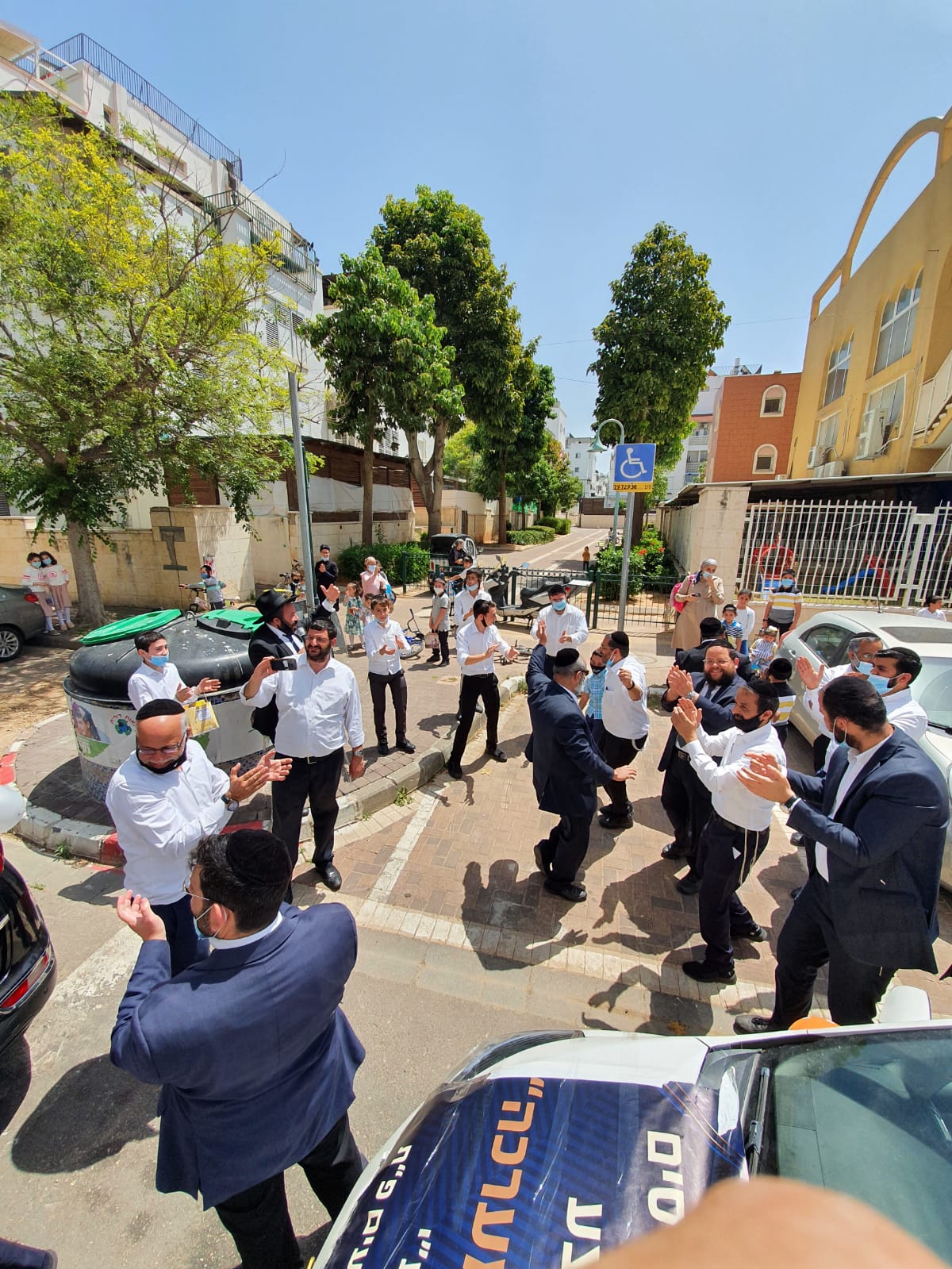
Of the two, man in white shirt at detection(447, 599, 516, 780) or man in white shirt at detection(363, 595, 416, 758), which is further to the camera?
man in white shirt at detection(363, 595, 416, 758)

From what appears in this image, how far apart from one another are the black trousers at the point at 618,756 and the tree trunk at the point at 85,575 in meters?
10.6

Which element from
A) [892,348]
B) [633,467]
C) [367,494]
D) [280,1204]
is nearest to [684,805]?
[280,1204]

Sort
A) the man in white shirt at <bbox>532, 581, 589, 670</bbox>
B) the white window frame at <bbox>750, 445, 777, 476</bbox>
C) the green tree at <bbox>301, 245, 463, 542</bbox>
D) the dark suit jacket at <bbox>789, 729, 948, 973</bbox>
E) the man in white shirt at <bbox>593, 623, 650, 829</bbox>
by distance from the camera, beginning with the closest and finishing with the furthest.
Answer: the dark suit jacket at <bbox>789, 729, 948, 973</bbox> → the man in white shirt at <bbox>593, 623, 650, 829</bbox> → the man in white shirt at <bbox>532, 581, 589, 670</bbox> → the green tree at <bbox>301, 245, 463, 542</bbox> → the white window frame at <bbox>750, 445, 777, 476</bbox>

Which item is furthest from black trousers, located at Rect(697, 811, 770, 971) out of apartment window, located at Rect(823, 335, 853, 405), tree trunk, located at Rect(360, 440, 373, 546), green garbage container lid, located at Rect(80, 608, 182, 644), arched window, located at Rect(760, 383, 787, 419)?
arched window, located at Rect(760, 383, 787, 419)

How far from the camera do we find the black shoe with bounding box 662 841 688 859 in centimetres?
438

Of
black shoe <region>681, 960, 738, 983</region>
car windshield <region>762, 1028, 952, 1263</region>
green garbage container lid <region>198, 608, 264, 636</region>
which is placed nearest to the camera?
car windshield <region>762, 1028, 952, 1263</region>

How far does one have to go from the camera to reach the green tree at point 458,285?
18.8 m

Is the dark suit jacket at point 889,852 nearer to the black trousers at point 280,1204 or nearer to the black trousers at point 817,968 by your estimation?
the black trousers at point 817,968

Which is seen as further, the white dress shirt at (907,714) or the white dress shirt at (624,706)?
the white dress shirt at (624,706)

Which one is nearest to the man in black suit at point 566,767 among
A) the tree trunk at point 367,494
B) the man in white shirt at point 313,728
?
the man in white shirt at point 313,728

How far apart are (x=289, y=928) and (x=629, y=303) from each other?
24.0m

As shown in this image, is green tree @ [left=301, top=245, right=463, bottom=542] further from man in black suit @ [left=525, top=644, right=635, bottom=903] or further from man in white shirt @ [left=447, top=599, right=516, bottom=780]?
man in black suit @ [left=525, top=644, right=635, bottom=903]

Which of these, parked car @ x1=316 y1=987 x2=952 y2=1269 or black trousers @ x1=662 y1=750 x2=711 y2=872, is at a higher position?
parked car @ x1=316 y1=987 x2=952 y2=1269

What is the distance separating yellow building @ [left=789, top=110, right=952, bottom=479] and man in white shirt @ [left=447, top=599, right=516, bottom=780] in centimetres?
1220
